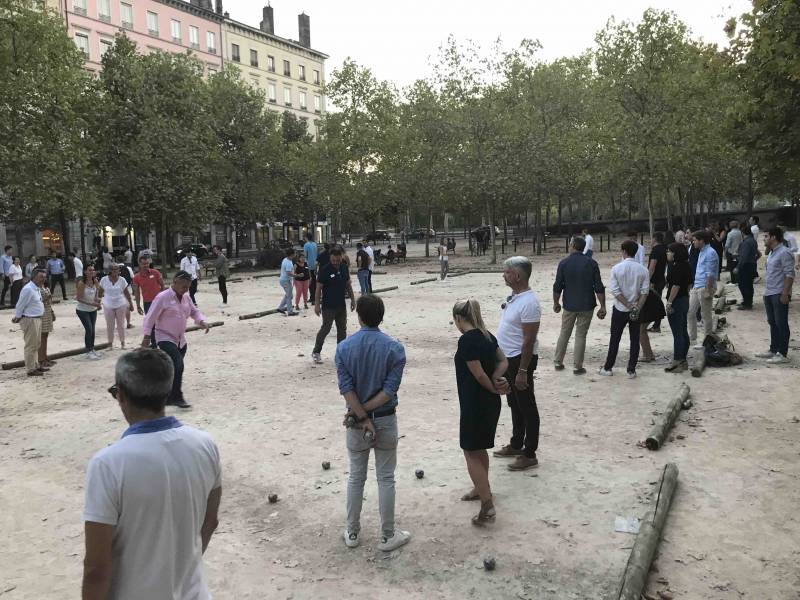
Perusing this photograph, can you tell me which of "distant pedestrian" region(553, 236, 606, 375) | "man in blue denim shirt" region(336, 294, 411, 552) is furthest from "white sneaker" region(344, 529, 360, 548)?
"distant pedestrian" region(553, 236, 606, 375)

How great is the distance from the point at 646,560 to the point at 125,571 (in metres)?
3.41

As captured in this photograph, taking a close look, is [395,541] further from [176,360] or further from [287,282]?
[287,282]

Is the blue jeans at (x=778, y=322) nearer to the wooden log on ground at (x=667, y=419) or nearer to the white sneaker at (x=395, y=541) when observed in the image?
the wooden log on ground at (x=667, y=419)

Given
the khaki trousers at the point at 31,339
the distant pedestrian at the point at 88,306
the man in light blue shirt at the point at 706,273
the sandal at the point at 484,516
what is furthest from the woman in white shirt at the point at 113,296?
the man in light blue shirt at the point at 706,273

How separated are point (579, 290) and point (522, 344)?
394cm

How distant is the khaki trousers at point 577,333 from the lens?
9930 millimetres

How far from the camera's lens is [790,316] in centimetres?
1462

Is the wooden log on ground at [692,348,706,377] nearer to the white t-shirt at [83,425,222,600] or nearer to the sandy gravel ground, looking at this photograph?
the sandy gravel ground

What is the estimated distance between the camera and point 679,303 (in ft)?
32.9

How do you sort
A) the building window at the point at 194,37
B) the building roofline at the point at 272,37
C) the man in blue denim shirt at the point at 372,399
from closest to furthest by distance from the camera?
the man in blue denim shirt at the point at 372,399
the building window at the point at 194,37
the building roofline at the point at 272,37

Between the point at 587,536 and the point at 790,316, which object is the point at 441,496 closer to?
the point at 587,536

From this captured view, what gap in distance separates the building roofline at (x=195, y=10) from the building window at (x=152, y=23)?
1.44 meters

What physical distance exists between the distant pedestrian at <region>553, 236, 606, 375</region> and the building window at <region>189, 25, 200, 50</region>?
6375 cm

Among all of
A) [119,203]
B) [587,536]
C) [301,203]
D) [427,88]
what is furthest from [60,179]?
[587,536]
